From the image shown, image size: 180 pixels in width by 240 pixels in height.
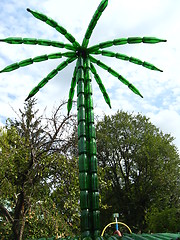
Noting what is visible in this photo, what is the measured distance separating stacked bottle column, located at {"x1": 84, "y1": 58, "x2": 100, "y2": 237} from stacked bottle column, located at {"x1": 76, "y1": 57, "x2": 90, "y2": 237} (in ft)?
0.28

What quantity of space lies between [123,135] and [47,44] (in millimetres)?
17069

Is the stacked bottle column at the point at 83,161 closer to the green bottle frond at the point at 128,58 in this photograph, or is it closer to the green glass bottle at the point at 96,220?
the green glass bottle at the point at 96,220

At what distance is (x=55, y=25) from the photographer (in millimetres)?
5137

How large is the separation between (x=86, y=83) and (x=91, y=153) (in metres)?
1.40

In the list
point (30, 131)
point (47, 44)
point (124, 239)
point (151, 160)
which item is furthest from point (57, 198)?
point (151, 160)

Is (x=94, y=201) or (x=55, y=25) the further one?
(x=55, y=25)

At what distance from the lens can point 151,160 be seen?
20.5 metres

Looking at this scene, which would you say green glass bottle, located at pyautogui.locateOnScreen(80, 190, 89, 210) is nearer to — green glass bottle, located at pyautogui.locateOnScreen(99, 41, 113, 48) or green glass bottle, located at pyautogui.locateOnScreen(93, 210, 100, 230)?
green glass bottle, located at pyautogui.locateOnScreen(93, 210, 100, 230)

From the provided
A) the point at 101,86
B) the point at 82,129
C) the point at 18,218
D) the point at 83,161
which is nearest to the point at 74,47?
the point at 101,86

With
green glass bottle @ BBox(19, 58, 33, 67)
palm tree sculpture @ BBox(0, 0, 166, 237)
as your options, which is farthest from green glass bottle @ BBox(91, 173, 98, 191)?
green glass bottle @ BBox(19, 58, 33, 67)

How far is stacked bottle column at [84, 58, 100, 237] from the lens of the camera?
425 centimetres

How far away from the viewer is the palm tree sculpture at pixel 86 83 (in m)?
4.29

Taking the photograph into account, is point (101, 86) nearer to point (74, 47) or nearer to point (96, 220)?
point (74, 47)

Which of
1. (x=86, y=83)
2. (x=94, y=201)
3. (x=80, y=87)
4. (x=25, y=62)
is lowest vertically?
Answer: (x=94, y=201)
